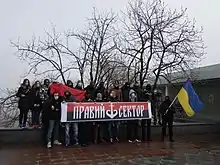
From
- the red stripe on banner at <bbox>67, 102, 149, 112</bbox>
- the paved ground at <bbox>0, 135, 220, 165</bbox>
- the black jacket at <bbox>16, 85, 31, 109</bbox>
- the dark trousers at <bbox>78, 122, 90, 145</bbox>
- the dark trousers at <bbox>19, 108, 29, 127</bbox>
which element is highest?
the black jacket at <bbox>16, 85, 31, 109</bbox>

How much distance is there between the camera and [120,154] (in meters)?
9.70

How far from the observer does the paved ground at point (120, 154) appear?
867cm

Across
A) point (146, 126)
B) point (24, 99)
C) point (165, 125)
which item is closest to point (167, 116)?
point (165, 125)

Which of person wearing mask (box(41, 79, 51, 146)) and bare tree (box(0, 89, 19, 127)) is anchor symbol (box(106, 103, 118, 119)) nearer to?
person wearing mask (box(41, 79, 51, 146))

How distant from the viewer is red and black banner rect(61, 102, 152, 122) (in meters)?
11.1

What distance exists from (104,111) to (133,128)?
1507 millimetres

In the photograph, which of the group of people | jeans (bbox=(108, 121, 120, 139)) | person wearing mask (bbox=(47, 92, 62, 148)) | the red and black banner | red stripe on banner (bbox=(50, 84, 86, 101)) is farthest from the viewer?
jeans (bbox=(108, 121, 120, 139))

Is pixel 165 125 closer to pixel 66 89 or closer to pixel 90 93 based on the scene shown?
pixel 90 93

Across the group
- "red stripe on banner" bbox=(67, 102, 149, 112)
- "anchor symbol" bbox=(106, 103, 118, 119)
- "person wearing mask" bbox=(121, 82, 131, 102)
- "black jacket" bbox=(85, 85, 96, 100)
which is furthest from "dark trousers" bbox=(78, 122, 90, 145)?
"person wearing mask" bbox=(121, 82, 131, 102)

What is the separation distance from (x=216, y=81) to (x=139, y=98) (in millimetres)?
8388

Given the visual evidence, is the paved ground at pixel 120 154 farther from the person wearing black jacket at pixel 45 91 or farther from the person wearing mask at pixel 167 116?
the person wearing black jacket at pixel 45 91

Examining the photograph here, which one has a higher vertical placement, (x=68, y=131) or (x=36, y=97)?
(x=36, y=97)

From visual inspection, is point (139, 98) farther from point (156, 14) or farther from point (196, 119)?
point (196, 119)

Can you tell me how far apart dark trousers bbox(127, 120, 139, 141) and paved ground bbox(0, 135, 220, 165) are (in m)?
0.70
